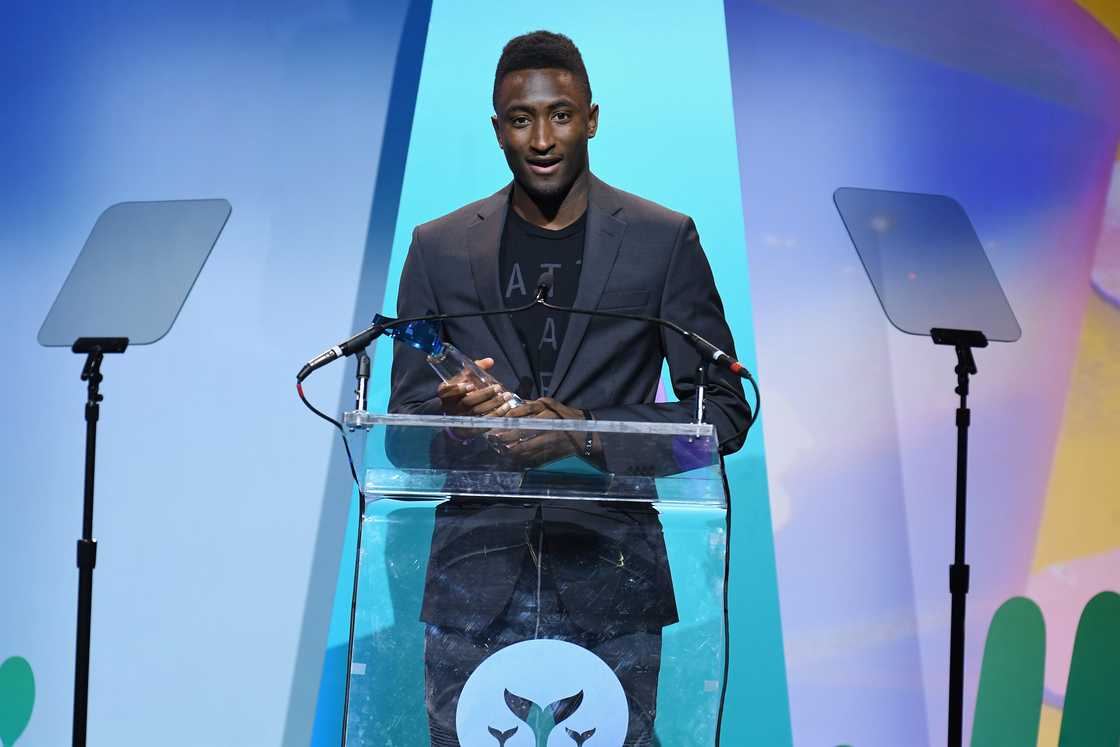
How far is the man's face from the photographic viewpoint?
115 inches

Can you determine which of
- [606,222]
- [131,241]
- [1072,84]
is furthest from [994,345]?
[131,241]

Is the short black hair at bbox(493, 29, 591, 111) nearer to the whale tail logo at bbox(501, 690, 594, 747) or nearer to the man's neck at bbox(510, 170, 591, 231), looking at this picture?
the man's neck at bbox(510, 170, 591, 231)

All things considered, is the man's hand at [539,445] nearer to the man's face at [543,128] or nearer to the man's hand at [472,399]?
the man's hand at [472,399]

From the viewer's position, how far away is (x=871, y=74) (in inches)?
165

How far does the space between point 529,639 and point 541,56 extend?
61.2 inches

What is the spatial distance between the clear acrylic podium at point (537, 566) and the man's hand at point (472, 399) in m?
0.25

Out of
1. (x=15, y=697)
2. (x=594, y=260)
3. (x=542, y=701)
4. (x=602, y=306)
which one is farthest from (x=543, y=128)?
(x=15, y=697)

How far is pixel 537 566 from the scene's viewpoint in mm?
1880

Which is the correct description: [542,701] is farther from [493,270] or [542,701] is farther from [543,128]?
[543,128]

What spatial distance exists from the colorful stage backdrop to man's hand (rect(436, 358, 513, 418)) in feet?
6.15

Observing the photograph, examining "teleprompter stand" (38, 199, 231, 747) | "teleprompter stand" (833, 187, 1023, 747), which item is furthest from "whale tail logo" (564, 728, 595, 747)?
"teleprompter stand" (833, 187, 1023, 747)

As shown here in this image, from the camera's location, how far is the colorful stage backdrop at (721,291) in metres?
3.97

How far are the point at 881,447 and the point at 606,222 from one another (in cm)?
156

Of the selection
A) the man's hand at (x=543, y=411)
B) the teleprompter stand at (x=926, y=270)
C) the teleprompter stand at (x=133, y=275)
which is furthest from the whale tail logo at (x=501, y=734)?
the teleprompter stand at (x=926, y=270)
